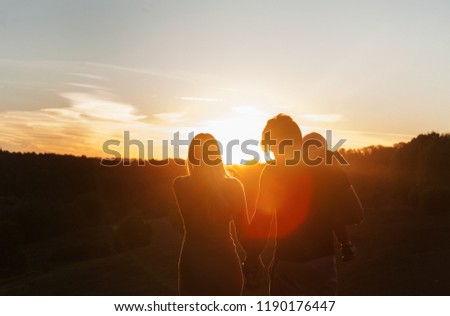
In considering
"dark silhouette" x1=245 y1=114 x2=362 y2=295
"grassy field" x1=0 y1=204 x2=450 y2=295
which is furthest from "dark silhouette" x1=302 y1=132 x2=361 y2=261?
"grassy field" x1=0 y1=204 x2=450 y2=295

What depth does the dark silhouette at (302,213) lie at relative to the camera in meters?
4.84

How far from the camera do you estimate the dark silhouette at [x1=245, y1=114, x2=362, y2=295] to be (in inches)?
191

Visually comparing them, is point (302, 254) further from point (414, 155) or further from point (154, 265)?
point (414, 155)

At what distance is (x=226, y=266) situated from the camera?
5.32 meters

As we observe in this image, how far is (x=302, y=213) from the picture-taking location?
4.91m

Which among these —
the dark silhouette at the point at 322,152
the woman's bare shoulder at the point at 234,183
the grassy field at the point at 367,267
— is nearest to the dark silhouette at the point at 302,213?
the dark silhouette at the point at 322,152

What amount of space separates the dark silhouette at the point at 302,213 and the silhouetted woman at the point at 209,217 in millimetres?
446

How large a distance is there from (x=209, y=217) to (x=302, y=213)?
88cm

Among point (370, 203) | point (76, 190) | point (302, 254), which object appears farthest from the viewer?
point (76, 190)

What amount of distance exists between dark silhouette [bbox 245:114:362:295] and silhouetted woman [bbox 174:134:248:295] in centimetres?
45

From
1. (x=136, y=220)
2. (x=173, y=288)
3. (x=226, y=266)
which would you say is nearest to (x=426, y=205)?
(x=173, y=288)

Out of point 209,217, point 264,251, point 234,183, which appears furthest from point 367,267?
point 209,217

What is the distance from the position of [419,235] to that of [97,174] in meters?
57.8

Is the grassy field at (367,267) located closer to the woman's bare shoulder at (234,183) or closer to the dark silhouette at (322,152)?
the woman's bare shoulder at (234,183)
